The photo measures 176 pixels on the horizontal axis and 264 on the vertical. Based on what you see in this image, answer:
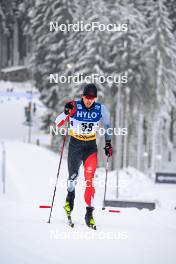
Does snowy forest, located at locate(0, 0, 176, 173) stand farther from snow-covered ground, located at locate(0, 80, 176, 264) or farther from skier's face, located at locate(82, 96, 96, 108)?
skier's face, located at locate(82, 96, 96, 108)

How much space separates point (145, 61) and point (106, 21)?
5.01 meters

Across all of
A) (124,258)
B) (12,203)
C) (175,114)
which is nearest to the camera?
(124,258)

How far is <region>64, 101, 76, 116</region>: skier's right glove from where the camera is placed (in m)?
6.76

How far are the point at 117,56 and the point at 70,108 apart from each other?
79.0 feet

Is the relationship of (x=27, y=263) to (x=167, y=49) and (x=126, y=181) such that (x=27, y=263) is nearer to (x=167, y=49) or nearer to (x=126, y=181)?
(x=126, y=181)

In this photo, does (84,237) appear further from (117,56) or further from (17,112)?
(17,112)

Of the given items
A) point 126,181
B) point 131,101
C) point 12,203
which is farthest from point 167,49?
point 12,203

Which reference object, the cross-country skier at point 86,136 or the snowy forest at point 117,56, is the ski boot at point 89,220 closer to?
the cross-country skier at point 86,136

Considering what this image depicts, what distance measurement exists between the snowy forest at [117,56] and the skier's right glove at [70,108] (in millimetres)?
20871

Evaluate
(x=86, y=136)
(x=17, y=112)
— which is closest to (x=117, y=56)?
(x=17, y=112)

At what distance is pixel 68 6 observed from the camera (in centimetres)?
3002

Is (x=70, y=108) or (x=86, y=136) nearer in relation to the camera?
(x=70, y=108)

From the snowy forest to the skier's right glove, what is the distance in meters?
20.9

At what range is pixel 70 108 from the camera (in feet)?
22.3
